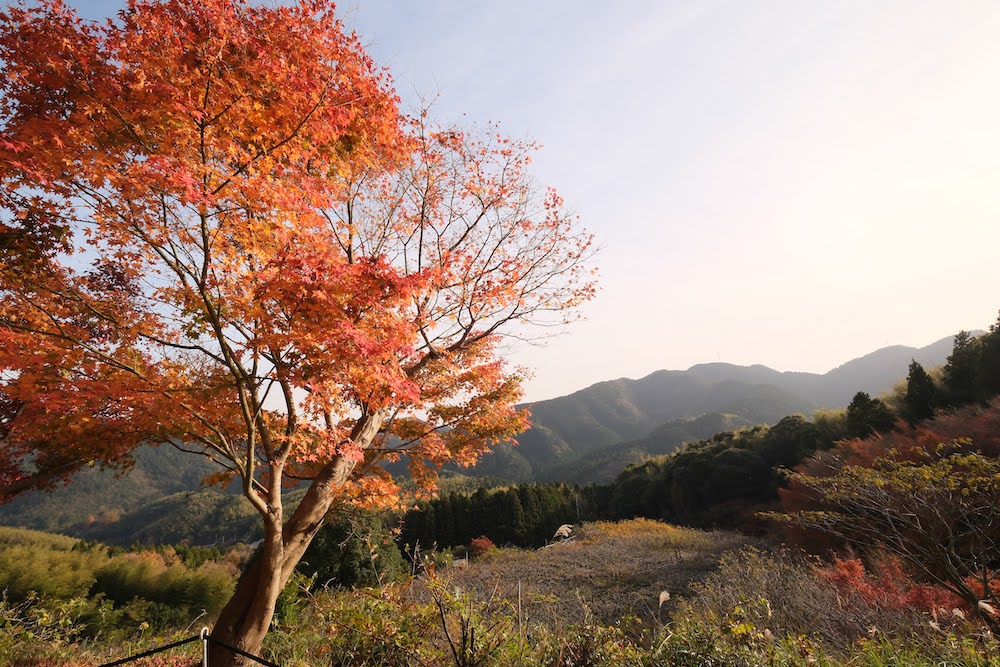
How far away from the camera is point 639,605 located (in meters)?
9.62

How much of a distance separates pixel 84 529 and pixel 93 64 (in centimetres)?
12560

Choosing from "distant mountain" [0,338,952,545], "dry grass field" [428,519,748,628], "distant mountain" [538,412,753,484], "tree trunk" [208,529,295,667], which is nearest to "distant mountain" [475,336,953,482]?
"distant mountain" [0,338,952,545]

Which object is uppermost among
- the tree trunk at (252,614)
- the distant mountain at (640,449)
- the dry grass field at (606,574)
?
the tree trunk at (252,614)

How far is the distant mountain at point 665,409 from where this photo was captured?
128137 mm

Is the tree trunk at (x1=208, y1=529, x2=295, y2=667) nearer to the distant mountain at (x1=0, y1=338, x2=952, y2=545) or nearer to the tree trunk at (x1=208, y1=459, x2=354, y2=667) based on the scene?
the tree trunk at (x1=208, y1=459, x2=354, y2=667)

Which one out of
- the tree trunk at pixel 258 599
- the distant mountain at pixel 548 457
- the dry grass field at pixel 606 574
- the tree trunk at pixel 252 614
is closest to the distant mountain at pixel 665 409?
the distant mountain at pixel 548 457

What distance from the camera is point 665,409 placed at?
193 m

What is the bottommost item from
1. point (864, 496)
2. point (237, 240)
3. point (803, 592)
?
point (803, 592)

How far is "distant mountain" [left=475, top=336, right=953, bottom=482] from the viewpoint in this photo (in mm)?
128137

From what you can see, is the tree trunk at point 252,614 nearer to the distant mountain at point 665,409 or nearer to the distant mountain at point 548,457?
the distant mountain at point 548,457

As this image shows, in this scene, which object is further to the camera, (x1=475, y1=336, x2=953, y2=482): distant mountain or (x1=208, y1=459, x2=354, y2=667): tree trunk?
(x1=475, y1=336, x2=953, y2=482): distant mountain

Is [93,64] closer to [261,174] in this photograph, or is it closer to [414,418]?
[261,174]

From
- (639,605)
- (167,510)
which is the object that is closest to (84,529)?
(167,510)

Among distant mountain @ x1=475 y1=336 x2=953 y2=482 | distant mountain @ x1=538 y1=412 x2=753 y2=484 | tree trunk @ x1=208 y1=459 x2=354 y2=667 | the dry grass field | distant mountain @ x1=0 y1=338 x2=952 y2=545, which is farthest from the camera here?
distant mountain @ x1=475 y1=336 x2=953 y2=482
